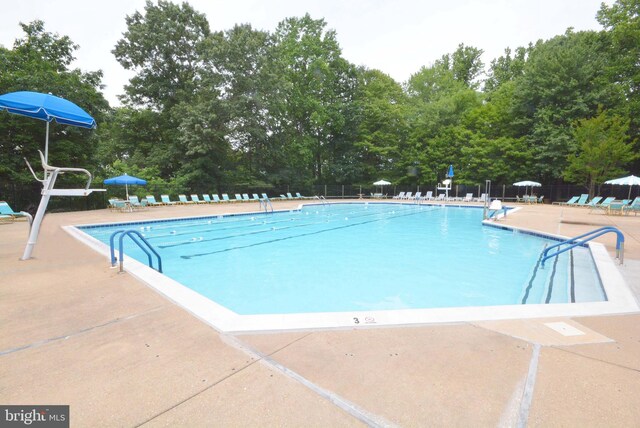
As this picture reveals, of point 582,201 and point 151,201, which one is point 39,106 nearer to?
point 151,201

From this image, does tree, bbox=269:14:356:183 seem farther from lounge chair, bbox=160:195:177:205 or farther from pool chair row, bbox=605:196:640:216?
pool chair row, bbox=605:196:640:216

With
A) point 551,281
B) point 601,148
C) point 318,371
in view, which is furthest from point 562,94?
point 318,371

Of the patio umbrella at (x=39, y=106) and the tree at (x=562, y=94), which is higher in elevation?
the tree at (x=562, y=94)

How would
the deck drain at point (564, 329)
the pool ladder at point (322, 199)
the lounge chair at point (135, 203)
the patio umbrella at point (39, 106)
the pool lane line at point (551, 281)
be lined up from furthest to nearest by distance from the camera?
the pool ladder at point (322, 199), the lounge chair at point (135, 203), the pool lane line at point (551, 281), the patio umbrella at point (39, 106), the deck drain at point (564, 329)

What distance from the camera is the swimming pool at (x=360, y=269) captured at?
490 centimetres

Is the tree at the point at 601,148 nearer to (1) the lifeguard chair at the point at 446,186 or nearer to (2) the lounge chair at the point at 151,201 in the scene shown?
(1) the lifeguard chair at the point at 446,186

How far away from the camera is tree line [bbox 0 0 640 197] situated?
63.9ft

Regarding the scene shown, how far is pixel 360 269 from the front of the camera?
22.0ft

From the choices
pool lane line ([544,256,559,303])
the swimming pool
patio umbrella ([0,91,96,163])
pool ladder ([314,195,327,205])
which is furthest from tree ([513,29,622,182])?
patio umbrella ([0,91,96,163])

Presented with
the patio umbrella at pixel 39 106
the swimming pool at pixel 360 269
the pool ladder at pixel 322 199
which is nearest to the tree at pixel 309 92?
the pool ladder at pixel 322 199

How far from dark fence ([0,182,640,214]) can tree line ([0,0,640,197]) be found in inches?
25.3

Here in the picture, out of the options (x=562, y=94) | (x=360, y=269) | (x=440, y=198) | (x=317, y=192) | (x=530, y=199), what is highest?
(x=562, y=94)

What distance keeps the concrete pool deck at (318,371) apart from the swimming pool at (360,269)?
58 cm

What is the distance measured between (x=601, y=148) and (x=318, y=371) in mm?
25440
